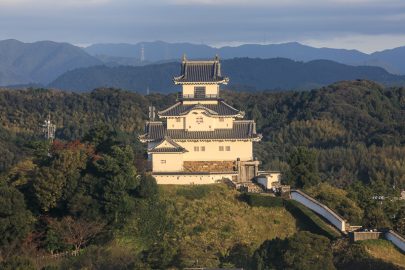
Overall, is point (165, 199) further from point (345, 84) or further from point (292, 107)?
point (345, 84)

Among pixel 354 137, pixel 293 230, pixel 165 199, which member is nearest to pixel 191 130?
pixel 165 199

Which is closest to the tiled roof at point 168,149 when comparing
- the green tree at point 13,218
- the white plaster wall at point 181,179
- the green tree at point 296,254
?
the white plaster wall at point 181,179

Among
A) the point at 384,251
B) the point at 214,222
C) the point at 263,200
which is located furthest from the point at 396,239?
the point at 214,222

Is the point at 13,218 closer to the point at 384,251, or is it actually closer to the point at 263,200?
the point at 263,200

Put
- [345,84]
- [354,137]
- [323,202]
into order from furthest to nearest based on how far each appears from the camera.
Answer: [345,84]
[354,137]
[323,202]

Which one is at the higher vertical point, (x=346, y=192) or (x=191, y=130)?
(x=191, y=130)

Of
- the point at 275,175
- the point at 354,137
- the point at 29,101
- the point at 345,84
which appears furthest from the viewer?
the point at 345,84

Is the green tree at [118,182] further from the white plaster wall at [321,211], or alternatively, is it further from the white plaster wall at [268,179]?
the white plaster wall at [321,211]
